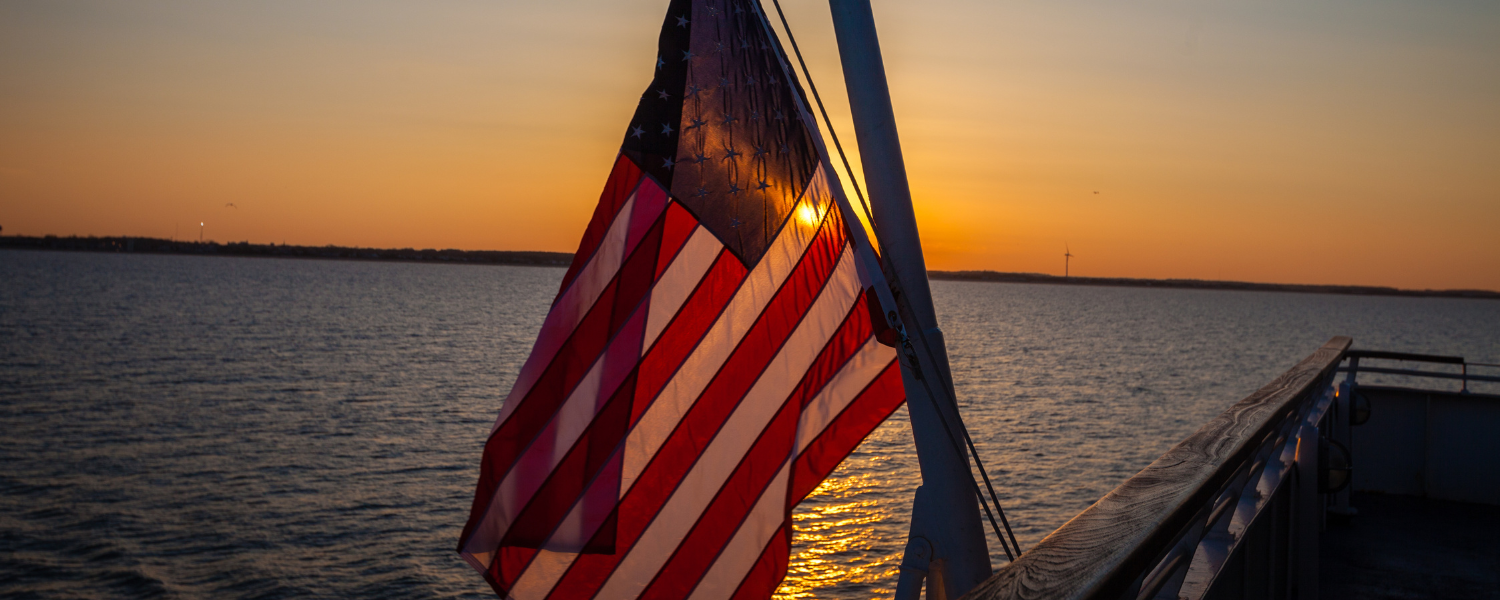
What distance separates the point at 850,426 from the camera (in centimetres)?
396

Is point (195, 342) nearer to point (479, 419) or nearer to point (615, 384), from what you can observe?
point (479, 419)

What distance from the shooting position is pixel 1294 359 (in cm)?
6644

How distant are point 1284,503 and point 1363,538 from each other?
11.9 ft

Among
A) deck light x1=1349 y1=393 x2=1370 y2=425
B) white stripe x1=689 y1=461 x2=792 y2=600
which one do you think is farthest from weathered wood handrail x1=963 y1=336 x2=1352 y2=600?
deck light x1=1349 y1=393 x2=1370 y2=425

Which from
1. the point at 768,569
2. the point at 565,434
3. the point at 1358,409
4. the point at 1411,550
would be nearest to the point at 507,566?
the point at 565,434

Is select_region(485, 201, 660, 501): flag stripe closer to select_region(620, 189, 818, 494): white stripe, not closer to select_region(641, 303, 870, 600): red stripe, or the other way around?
select_region(620, 189, 818, 494): white stripe

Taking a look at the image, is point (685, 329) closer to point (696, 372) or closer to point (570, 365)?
point (696, 372)

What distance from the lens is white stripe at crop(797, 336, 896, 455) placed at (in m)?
3.87

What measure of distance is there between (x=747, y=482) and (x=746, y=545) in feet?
0.86

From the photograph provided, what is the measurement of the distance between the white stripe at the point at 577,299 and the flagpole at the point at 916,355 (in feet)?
3.35

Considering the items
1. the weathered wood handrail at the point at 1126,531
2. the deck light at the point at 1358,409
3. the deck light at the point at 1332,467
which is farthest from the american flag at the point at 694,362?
the deck light at the point at 1358,409

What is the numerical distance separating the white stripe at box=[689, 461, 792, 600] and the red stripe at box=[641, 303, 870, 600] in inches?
1.0

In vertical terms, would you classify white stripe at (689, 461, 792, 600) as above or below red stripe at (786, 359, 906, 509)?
below

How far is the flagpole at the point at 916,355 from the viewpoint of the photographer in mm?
3113
